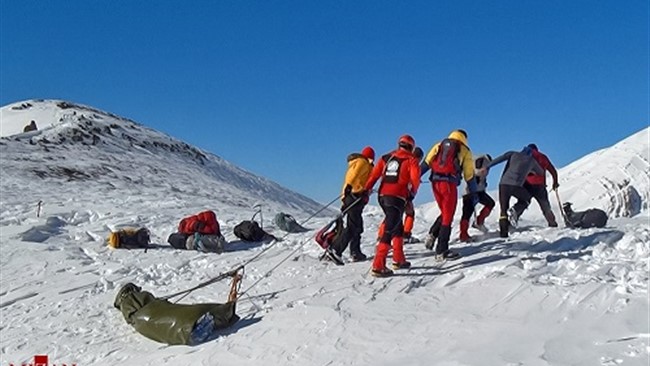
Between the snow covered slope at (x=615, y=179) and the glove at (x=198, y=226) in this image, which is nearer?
the glove at (x=198, y=226)

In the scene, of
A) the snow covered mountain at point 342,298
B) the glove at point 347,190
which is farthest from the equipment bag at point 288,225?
the glove at point 347,190

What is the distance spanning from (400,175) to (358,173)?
1087 millimetres

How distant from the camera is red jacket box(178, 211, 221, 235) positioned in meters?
12.6

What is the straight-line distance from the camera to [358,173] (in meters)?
9.39

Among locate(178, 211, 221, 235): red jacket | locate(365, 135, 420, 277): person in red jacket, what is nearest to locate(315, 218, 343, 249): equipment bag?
locate(365, 135, 420, 277): person in red jacket

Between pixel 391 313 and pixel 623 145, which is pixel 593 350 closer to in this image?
pixel 391 313

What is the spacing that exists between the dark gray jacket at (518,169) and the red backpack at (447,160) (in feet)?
7.98

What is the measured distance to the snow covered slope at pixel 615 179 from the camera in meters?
32.7

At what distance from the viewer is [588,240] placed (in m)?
9.45

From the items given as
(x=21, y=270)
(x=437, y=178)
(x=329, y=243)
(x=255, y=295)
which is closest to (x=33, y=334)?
(x=255, y=295)

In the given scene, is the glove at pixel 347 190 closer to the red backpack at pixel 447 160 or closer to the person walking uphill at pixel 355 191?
the person walking uphill at pixel 355 191

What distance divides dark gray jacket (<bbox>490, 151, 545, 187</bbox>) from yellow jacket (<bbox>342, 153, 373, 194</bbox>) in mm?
3007

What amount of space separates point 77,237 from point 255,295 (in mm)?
7202

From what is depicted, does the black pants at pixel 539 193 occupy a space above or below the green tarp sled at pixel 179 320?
above
